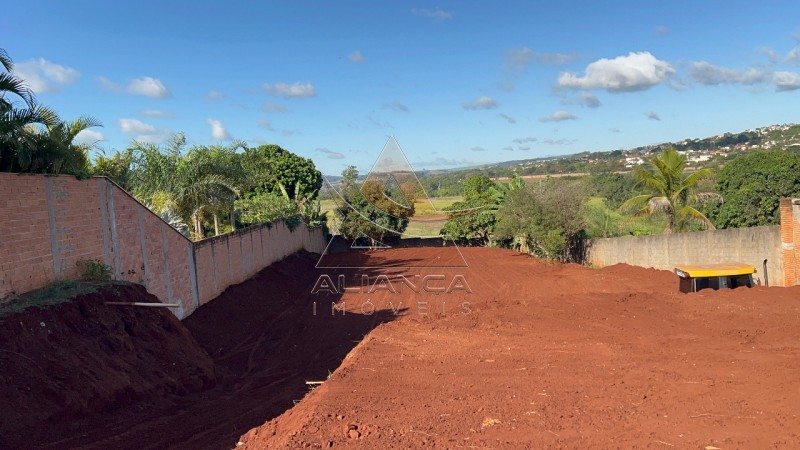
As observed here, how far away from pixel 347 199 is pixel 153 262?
2085 centimetres

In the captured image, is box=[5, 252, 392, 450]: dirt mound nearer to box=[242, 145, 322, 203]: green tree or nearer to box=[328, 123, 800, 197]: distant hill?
box=[242, 145, 322, 203]: green tree

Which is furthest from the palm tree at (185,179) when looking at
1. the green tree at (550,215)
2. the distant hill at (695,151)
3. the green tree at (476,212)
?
the distant hill at (695,151)

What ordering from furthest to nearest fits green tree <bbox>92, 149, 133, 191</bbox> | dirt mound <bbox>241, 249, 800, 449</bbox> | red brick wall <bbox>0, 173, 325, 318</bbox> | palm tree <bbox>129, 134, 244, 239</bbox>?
palm tree <bbox>129, 134, 244, 239</bbox>, green tree <bbox>92, 149, 133, 191</bbox>, red brick wall <bbox>0, 173, 325, 318</bbox>, dirt mound <bbox>241, 249, 800, 449</bbox>

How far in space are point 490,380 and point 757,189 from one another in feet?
80.1

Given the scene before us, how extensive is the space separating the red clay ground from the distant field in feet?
47.1

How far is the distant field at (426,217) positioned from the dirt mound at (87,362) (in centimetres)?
1868

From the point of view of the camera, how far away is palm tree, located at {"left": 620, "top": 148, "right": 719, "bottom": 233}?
23.6m

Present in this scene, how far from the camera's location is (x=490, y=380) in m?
7.88

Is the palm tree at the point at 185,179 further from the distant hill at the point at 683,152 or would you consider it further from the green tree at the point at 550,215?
the distant hill at the point at 683,152

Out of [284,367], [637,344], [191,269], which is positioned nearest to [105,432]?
[284,367]

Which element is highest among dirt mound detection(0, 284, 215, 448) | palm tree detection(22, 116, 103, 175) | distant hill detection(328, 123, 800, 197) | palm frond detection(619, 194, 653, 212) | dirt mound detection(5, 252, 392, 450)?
distant hill detection(328, 123, 800, 197)

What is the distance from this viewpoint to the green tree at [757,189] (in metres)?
25.4

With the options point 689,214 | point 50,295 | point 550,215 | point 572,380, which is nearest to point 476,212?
point 550,215

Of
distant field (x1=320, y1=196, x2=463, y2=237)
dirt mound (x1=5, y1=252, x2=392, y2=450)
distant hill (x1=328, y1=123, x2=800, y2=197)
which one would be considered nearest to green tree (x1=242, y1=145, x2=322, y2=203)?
distant field (x1=320, y1=196, x2=463, y2=237)
